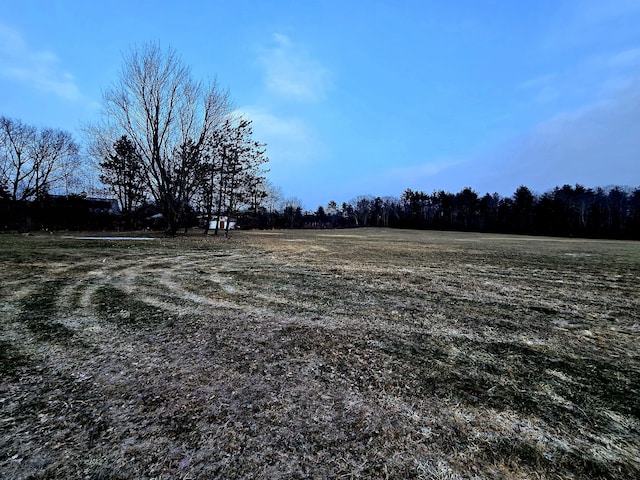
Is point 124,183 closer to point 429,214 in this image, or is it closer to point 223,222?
point 223,222

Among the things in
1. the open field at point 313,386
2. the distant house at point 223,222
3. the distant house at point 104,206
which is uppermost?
the distant house at point 104,206

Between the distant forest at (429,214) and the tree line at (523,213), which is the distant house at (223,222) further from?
the tree line at (523,213)

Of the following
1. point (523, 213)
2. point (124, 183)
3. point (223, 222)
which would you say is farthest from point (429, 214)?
point (124, 183)

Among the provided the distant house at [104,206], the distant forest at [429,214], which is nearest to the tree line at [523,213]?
the distant forest at [429,214]

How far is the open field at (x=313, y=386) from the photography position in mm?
1487

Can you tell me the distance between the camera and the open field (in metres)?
1.49

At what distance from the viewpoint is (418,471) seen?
4.67 ft

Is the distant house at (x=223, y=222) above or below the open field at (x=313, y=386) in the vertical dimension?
above

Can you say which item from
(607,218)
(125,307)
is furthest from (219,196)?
(607,218)

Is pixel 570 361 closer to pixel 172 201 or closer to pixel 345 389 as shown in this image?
pixel 345 389

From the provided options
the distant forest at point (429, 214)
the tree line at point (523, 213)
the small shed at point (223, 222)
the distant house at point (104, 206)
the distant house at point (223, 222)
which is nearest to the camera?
the distant forest at point (429, 214)

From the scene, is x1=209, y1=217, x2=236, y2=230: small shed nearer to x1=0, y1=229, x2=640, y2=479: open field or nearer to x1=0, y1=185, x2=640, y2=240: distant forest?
x1=0, y1=185, x2=640, y2=240: distant forest

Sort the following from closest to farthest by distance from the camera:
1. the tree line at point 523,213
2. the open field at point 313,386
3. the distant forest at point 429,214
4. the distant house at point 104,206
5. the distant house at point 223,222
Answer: the open field at point 313,386 < the distant forest at point 429,214 < the distant house at point 223,222 < the distant house at point 104,206 < the tree line at point 523,213

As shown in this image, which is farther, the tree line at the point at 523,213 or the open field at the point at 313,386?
the tree line at the point at 523,213
